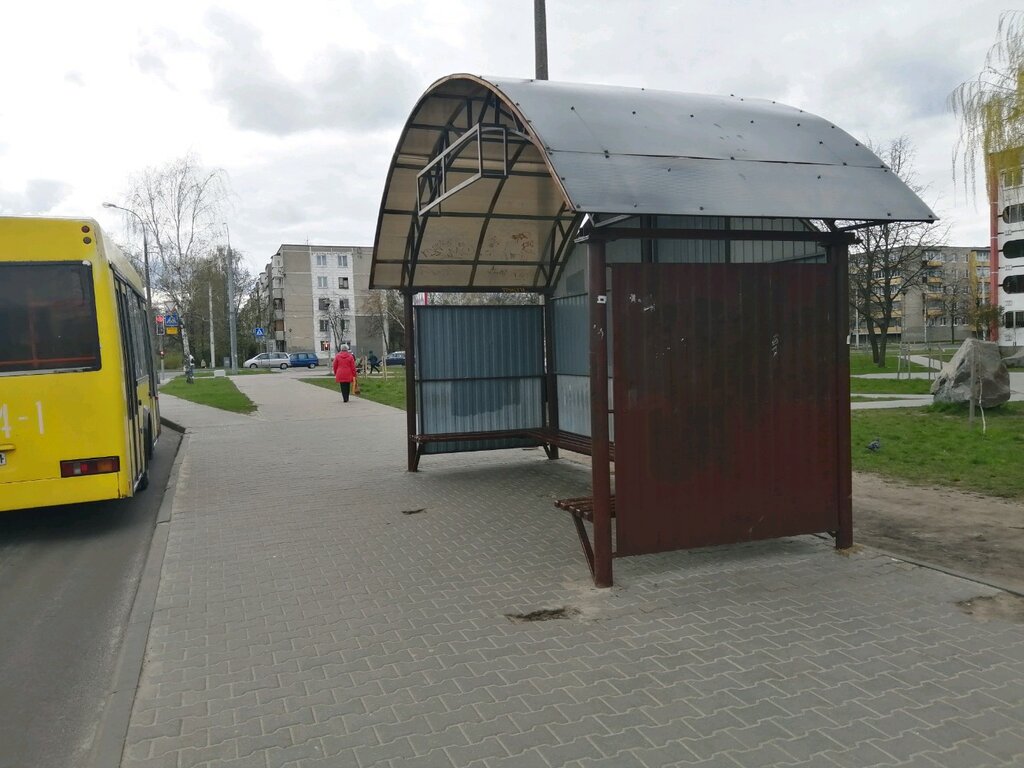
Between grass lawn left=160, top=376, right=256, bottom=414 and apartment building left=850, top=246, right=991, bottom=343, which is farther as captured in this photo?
apartment building left=850, top=246, right=991, bottom=343

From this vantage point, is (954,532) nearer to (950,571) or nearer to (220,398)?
(950,571)

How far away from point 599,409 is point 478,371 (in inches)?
218

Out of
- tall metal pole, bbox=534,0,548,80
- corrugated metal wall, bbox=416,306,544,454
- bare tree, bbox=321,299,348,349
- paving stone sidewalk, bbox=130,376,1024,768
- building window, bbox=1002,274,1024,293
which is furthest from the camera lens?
bare tree, bbox=321,299,348,349

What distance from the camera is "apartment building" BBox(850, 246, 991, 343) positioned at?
65125mm

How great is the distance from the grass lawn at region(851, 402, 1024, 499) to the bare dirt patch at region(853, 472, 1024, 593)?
0.59 metres

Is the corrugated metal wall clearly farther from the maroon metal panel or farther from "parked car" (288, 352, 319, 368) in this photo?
"parked car" (288, 352, 319, 368)

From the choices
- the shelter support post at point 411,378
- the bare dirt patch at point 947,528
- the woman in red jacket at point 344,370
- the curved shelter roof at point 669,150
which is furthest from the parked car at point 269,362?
the bare dirt patch at point 947,528

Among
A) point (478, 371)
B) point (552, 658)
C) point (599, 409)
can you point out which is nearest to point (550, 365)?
point (478, 371)

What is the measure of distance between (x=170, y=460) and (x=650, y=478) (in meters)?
10.4

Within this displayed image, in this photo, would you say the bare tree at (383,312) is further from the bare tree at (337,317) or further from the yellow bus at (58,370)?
the yellow bus at (58,370)

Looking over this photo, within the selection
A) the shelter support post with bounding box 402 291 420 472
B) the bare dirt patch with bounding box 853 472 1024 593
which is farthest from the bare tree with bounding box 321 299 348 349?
the bare dirt patch with bounding box 853 472 1024 593

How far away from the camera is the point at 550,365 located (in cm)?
1088

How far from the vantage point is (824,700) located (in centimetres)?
379

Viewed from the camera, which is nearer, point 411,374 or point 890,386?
point 411,374
